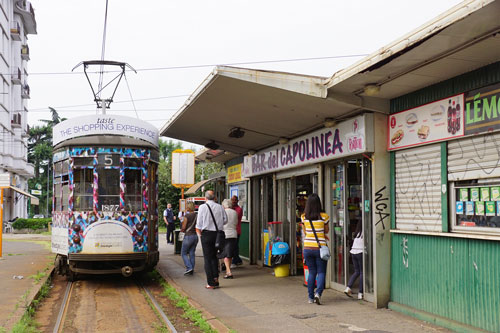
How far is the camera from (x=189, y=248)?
12.4 meters

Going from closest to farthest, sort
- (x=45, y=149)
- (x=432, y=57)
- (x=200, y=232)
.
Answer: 1. (x=432, y=57)
2. (x=200, y=232)
3. (x=45, y=149)

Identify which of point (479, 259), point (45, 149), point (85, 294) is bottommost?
point (85, 294)

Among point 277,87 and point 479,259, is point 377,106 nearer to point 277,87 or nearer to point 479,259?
point 277,87

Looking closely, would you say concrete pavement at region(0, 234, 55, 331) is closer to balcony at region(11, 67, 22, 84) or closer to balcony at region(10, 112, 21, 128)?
balcony at region(10, 112, 21, 128)

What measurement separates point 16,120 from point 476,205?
44.6m

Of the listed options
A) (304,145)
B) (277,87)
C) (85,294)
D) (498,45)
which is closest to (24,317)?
(85,294)

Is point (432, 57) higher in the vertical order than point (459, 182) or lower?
higher

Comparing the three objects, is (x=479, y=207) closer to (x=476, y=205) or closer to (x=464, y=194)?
(x=476, y=205)

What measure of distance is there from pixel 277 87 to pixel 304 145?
2759 mm

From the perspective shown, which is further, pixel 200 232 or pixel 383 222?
pixel 200 232

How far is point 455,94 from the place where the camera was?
6.61 meters

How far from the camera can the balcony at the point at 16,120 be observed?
1724 inches

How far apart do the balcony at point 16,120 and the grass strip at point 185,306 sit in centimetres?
3633

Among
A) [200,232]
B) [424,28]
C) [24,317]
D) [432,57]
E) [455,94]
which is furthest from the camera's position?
[200,232]
